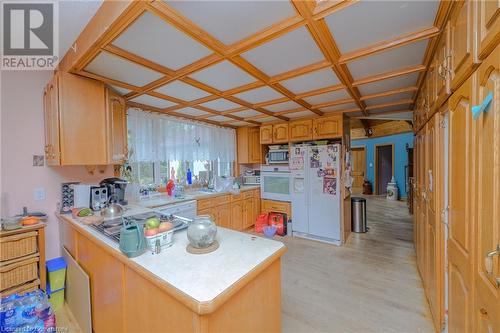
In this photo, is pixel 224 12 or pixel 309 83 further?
pixel 309 83

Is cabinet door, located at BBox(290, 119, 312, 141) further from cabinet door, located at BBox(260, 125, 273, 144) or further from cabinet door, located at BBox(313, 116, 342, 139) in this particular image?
cabinet door, located at BBox(260, 125, 273, 144)

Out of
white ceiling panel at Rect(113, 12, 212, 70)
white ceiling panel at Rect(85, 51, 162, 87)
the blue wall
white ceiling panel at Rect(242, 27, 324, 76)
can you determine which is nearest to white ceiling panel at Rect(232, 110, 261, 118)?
white ceiling panel at Rect(242, 27, 324, 76)

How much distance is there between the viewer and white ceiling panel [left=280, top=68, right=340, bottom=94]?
193 centimetres

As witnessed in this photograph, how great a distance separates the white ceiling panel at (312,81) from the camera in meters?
1.93

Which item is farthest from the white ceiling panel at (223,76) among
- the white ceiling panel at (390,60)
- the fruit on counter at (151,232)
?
the fruit on counter at (151,232)

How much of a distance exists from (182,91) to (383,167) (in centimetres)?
843

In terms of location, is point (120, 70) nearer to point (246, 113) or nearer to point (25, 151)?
point (25, 151)

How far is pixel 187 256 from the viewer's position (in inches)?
43.6

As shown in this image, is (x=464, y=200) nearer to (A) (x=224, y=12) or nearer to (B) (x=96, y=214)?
(A) (x=224, y=12)

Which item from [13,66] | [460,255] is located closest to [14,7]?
[13,66]

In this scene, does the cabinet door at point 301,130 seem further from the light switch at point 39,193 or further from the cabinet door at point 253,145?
the light switch at point 39,193

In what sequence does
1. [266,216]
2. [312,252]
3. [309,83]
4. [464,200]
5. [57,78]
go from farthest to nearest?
[266,216] → [312,252] → [309,83] → [57,78] → [464,200]

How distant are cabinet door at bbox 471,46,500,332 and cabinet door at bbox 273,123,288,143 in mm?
3134

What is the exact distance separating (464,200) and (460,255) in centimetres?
32
